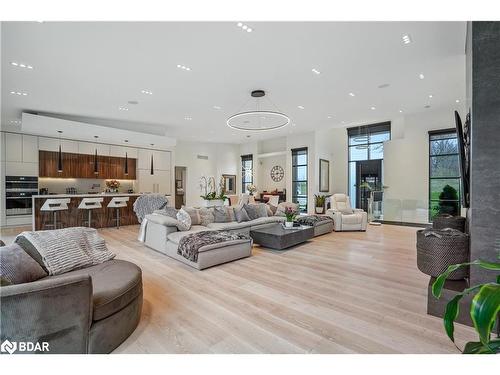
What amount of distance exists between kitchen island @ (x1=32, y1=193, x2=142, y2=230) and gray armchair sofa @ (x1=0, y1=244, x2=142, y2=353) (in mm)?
6272

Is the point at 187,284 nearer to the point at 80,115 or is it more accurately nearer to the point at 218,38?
the point at 218,38

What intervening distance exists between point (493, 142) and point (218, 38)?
343 cm

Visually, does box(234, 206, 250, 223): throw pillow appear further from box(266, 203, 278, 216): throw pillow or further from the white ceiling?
the white ceiling

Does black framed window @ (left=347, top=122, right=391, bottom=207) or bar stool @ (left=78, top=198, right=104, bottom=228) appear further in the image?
black framed window @ (left=347, top=122, right=391, bottom=207)

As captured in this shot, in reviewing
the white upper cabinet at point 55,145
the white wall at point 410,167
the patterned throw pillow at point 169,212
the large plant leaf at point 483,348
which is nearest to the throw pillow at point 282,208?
the patterned throw pillow at point 169,212

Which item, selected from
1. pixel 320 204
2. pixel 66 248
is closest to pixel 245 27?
pixel 66 248

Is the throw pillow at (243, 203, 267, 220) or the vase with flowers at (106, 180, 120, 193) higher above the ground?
the vase with flowers at (106, 180, 120, 193)

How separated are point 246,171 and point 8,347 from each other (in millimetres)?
11859

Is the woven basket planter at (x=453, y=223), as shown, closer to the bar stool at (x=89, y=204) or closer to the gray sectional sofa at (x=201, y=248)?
the gray sectional sofa at (x=201, y=248)

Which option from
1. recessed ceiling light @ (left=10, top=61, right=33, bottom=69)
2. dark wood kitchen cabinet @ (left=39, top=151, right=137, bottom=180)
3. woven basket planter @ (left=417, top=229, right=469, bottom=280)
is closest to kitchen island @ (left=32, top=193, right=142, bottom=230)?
dark wood kitchen cabinet @ (left=39, top=151, right=137, bottom=180)

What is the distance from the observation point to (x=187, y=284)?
3.28m

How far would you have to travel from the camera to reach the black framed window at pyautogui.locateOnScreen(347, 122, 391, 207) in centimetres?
969
